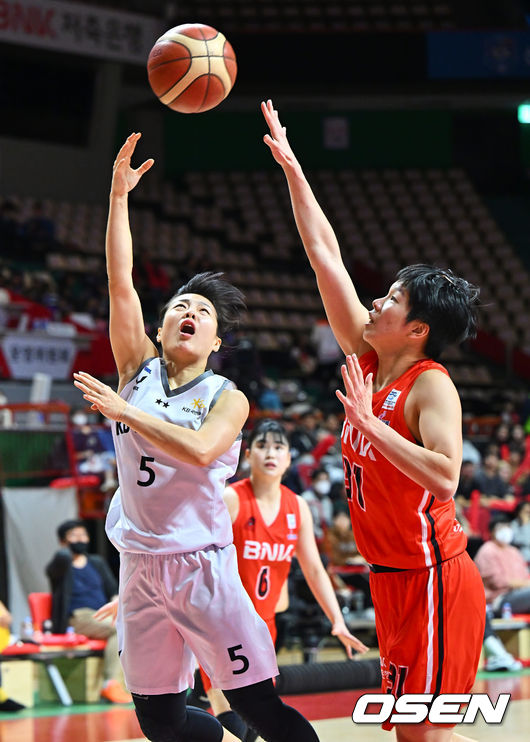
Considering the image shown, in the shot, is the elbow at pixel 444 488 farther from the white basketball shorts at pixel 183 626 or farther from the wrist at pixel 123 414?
the wrist at pixel 123 414

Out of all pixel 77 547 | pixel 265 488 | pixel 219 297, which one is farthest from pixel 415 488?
pixel 77 547

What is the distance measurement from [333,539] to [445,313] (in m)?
8.54

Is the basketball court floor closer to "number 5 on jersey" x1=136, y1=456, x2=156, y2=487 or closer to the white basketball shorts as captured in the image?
the white basketball shorts

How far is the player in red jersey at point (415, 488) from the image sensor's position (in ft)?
11.0

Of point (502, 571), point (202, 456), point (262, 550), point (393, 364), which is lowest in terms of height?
point (502, 571)

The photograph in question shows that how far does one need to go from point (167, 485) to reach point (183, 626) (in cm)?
49

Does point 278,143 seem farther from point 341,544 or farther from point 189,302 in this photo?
point 341,544

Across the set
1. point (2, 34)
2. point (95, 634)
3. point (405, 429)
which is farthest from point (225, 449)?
point (2, 34)

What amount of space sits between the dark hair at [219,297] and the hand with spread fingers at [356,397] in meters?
0.83

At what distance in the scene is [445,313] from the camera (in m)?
3.63

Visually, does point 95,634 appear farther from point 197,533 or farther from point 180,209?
point 180,209

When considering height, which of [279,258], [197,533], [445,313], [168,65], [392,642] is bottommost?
[392,642]

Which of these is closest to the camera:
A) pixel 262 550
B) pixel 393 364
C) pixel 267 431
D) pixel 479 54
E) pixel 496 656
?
pixel 393 364

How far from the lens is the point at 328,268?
12.9 feet
